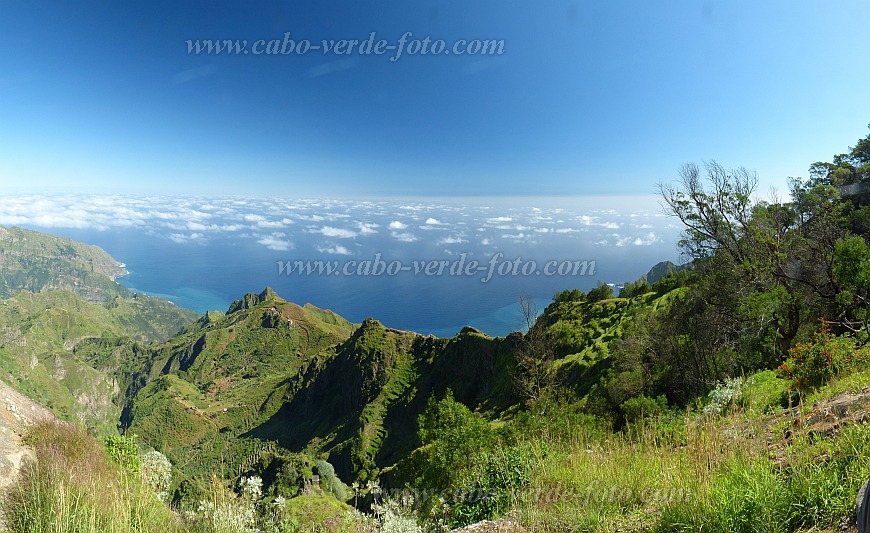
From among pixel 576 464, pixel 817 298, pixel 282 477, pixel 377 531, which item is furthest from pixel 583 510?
pixel 282 477

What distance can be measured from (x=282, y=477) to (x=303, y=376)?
10804 centimetres

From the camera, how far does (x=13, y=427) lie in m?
8.86

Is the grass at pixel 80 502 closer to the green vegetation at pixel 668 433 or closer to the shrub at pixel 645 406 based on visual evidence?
the green vegetation at pixel 668 433

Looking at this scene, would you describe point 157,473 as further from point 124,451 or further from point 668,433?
point 668,433

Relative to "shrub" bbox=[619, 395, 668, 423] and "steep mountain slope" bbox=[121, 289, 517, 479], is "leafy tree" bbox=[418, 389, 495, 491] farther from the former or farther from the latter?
"steep mountain slope" bbox=[121, 289, 517, 479]

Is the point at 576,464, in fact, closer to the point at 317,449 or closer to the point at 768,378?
the point at 768,378

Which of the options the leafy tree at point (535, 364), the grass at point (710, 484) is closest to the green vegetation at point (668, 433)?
the grass at point (710, 484)

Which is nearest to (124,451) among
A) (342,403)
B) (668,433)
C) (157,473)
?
(157,473)

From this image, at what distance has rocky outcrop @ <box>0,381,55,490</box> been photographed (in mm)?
7142

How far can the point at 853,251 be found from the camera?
13.1 m

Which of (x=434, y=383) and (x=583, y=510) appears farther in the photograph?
(x=434, y=383)

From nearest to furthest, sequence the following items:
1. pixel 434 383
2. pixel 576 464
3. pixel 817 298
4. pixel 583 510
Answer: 1. pixel 583 510
2. pixel 576 464
3. pixel 817 298
4. pixel 434 383

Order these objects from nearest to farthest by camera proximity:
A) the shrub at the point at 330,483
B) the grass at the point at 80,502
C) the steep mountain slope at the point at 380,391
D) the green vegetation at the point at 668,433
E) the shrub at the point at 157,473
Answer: the green vegetation at the point at 668,433 < the grass at the point at 80,502 < the shrub at the point at 157,473 < the shrub at the point at 330,483 < the steep mountain slope at the point at 380,391

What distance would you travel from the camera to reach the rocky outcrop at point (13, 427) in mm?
7142
